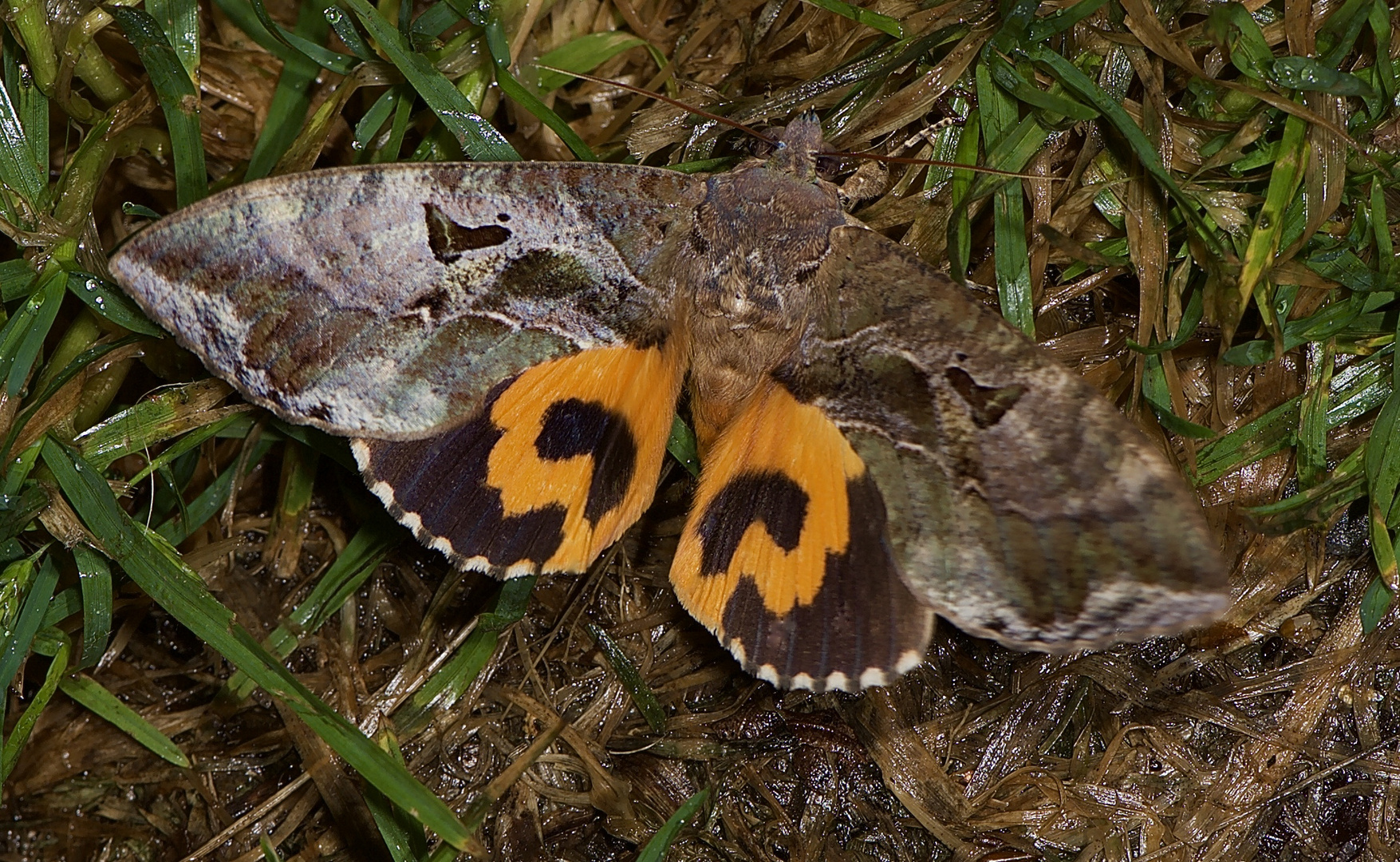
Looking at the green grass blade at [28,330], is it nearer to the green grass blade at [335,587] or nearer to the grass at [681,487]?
the grass at [681,487]

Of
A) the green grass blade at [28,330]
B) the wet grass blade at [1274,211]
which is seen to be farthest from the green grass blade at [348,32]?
the wet grass blade at [1274,211]

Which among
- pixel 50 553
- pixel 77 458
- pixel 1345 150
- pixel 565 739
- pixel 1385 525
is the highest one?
pixel 1345 150

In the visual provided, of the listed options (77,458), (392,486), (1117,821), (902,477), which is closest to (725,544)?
(902,477)

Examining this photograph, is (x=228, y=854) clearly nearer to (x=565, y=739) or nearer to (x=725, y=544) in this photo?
Result: (x=565, y=739)

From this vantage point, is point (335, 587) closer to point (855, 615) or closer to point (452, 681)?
point (452, 681)

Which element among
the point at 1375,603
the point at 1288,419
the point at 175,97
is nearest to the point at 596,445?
the point at 175,97

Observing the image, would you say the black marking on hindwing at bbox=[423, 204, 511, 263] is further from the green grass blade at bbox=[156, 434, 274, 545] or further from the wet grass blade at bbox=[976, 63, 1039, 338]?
the wet grass blade at bbox=[976, 63, 1039, 338]
